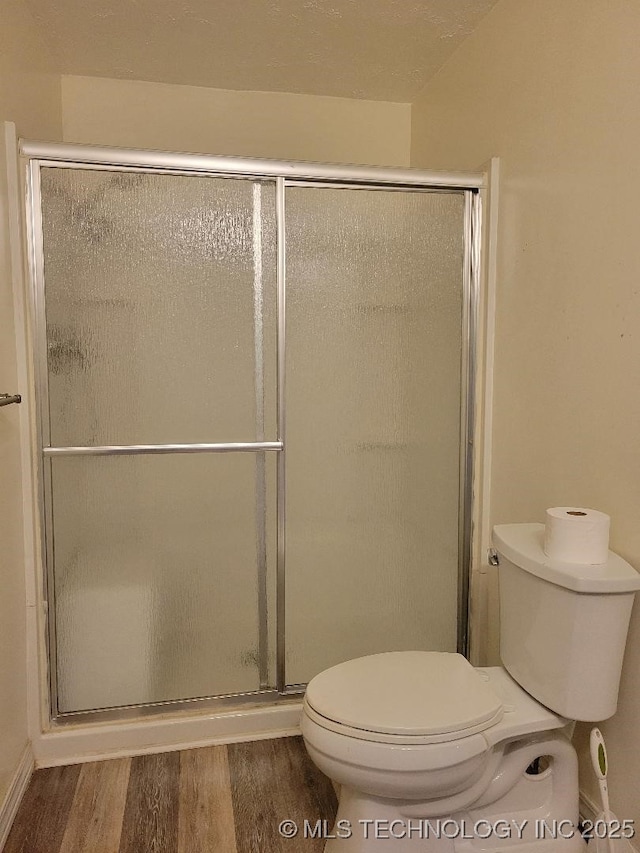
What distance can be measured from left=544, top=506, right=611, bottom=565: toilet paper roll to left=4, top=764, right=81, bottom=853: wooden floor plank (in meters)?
1.43

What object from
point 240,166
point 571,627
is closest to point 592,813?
point 571,627

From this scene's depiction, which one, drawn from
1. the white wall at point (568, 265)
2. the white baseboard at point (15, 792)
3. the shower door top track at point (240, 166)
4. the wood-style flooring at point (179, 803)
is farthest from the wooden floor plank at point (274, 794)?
the shower door top track at point (240, 166)

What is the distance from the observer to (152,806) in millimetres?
1726

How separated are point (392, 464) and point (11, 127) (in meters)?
1.47

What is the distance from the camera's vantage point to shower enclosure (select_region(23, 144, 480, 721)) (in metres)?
1.86

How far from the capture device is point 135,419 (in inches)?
75.5

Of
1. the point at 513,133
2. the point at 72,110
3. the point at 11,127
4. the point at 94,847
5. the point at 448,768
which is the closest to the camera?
the point at 448,768

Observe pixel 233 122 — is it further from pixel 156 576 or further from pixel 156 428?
pixel 156 576

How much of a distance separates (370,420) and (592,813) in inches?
48.1

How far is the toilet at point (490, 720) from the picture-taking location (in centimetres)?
136

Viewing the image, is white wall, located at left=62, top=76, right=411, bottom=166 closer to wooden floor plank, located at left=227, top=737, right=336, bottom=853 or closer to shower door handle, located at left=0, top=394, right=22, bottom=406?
shower door handle, located at left=0, top=394, right=22, bottom=406

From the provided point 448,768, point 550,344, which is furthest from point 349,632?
point 550,344

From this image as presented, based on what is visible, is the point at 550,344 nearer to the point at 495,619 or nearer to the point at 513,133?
the point at 513,133

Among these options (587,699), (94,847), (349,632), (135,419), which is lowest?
(94,847)
